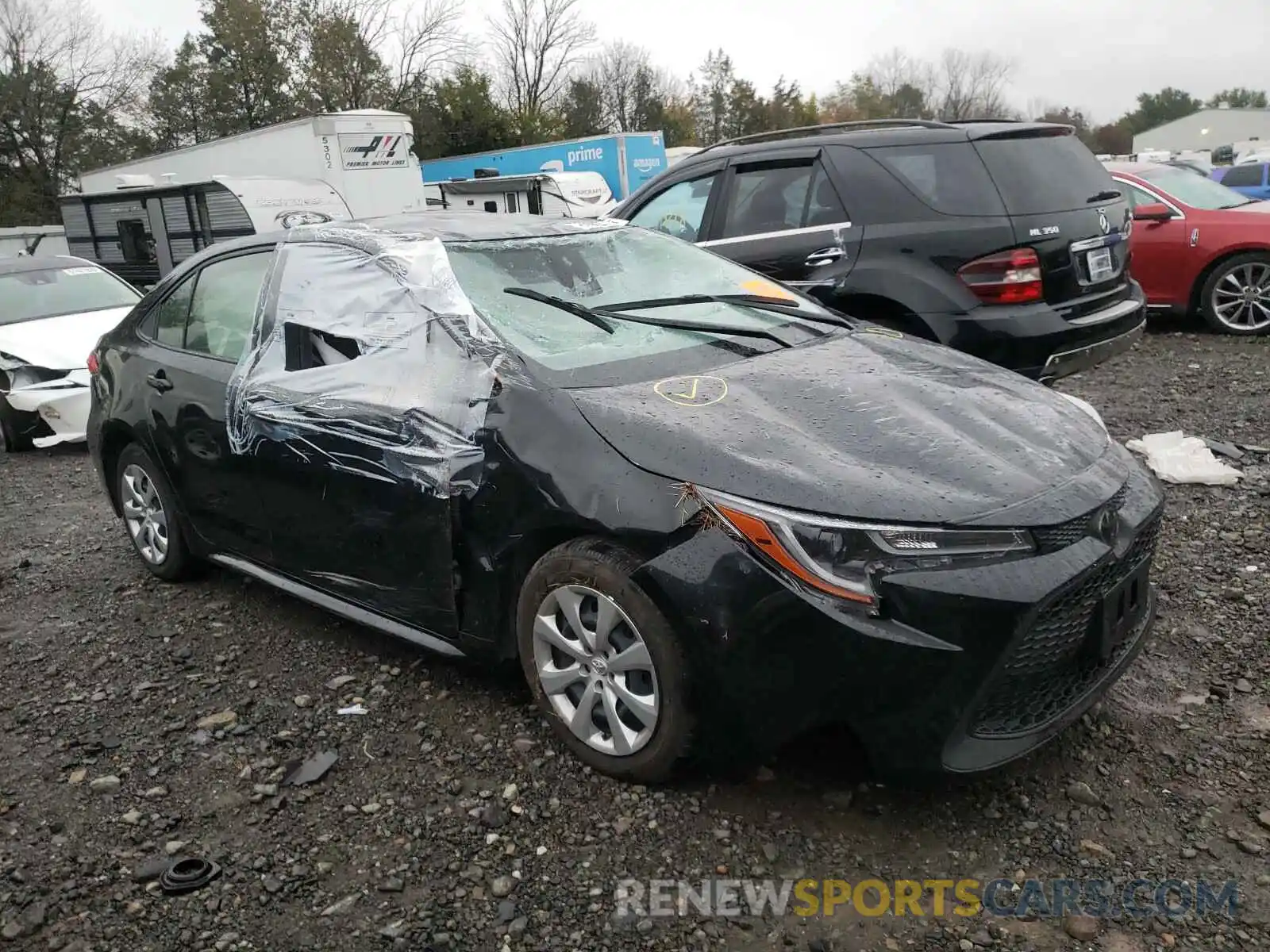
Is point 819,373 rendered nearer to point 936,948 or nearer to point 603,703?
point 603,703

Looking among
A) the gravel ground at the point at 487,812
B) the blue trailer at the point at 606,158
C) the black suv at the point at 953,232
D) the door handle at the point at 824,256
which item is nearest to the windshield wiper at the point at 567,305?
the gravel ground at the point at 487,812

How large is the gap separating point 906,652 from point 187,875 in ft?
6.17

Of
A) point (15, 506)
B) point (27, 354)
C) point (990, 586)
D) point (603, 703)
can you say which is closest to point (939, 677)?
point (990, 586)

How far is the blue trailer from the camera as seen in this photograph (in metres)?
22.5

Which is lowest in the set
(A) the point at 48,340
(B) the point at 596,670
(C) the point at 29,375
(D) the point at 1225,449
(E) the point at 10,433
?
(D) the point at 1225,449

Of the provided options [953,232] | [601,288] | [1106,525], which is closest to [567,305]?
[601,288]

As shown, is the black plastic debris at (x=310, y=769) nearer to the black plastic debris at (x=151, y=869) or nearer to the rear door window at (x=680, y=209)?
the black plastic debris at (x=151, y=869)

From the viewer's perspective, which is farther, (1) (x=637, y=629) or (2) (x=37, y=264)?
(2) (x=37, y=264)

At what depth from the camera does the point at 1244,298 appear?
344 inches

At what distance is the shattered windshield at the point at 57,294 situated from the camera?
8.41 m

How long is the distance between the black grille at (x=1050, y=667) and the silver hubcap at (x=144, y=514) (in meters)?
3.56

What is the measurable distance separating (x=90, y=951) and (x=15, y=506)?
485 centimetres

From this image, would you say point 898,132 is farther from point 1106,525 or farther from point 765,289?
point 1106,525

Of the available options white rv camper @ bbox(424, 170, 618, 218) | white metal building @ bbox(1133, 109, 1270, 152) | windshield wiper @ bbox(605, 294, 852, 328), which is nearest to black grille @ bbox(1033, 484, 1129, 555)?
→ windshield wiper @ bbox(605, 294, 852, 328)
